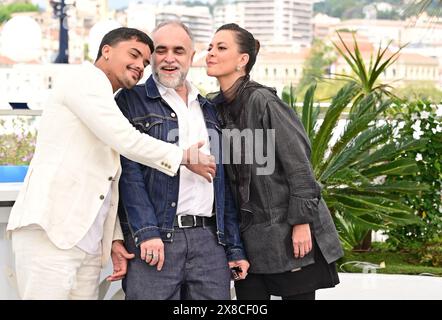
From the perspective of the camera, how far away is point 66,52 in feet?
37.1

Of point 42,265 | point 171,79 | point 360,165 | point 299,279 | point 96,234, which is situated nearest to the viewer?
point 42,265

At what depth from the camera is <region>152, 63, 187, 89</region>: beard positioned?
9.50 feet

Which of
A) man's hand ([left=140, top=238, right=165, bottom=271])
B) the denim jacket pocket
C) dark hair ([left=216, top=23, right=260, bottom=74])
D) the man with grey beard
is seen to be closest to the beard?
the man with grey beard

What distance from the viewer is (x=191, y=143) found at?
2906 millimetres

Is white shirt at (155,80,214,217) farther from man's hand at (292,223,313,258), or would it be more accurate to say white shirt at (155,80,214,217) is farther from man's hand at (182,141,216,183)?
man's hand at (292,223,313,258)

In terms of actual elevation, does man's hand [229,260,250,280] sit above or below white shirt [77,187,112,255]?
below

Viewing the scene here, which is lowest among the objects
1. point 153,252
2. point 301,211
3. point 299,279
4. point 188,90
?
point 299,279

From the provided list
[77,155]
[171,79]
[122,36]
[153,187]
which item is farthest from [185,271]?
[122,36]

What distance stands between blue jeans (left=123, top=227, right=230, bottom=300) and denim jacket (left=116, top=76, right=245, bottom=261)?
0.13 feet

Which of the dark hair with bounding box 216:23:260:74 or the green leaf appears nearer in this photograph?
the dark hair with bounding box 216:23:260:74

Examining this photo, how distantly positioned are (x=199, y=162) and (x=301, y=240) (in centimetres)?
47

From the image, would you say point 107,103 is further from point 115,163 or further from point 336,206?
point 336,206

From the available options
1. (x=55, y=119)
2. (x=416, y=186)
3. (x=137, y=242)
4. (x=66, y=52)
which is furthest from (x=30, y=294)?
(x=66, y=52)

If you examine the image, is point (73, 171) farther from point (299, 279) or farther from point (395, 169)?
point (395, 169)
